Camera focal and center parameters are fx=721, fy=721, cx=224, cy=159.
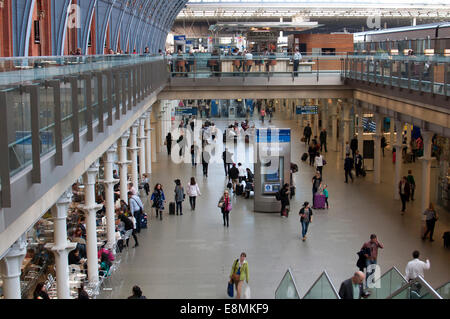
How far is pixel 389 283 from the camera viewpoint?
12547 mm

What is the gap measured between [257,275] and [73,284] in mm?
4475

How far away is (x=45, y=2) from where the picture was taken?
25.4 m

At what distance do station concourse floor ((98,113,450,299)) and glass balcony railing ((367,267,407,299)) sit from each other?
3292mm

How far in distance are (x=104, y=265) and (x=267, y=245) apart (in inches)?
210

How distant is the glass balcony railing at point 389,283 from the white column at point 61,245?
560 centimetres

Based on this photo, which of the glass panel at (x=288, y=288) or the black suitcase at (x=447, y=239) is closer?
the glass panel at (x=288, y=288)

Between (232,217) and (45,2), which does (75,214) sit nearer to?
(232,217)

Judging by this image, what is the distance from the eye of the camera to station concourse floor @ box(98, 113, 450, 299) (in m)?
17.2

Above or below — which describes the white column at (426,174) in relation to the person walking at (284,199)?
above

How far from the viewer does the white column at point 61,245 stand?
13.0 meters

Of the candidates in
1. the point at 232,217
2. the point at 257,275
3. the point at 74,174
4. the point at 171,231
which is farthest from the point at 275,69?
the point at 74,174

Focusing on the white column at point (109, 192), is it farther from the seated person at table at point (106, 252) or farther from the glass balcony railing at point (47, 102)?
the glass balcony railing at point (47, 102)

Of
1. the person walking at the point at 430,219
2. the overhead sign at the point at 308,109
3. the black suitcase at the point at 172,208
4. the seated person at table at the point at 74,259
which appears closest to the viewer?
the seated person at table at the point at 74,259

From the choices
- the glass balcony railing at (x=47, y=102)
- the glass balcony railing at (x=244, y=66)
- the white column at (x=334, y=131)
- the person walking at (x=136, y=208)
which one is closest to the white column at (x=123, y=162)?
the person walking at (x=136, y=208)
